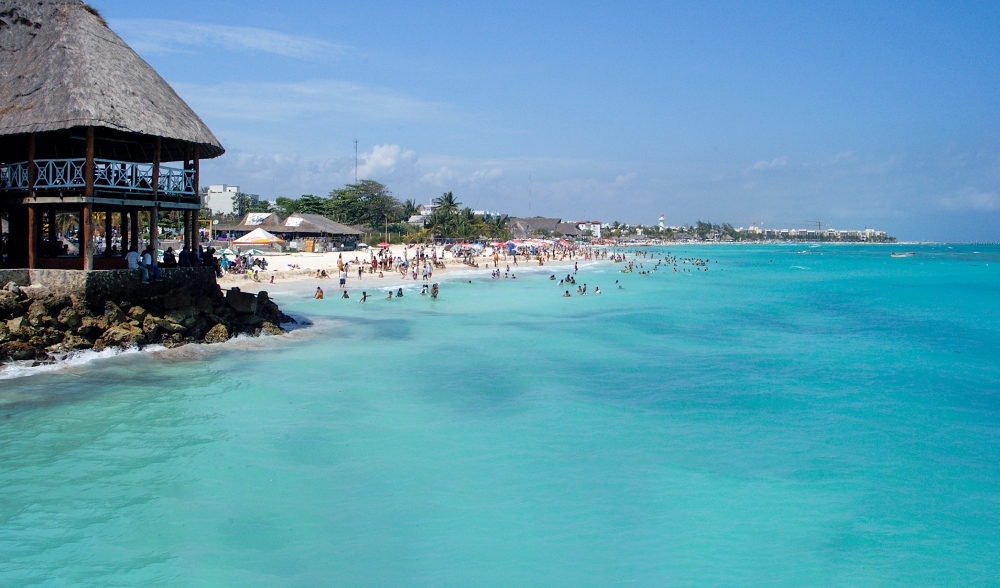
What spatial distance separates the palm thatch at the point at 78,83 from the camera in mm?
13758

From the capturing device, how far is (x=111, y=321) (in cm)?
1425

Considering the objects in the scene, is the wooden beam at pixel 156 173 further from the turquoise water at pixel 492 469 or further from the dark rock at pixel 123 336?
the turquoise water at pixel 492 469

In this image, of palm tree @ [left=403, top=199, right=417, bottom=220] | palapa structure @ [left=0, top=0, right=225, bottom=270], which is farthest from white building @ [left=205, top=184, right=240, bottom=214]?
palapa structure @ [left=0, top=0, right=225, bottom=270]

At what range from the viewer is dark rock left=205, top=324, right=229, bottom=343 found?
51.3 ft

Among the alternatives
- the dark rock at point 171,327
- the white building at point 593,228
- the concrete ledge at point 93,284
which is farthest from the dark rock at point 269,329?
the white building at point 593,228

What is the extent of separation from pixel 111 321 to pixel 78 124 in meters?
4.05

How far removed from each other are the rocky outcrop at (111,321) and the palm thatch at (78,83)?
350cm

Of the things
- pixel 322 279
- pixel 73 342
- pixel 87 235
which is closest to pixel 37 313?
pixel 73 342

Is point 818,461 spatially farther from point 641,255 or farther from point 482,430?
point 641,255

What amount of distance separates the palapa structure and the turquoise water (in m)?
3.90

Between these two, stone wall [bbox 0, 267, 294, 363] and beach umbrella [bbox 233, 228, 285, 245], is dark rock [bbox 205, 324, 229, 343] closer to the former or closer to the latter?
stone wall [bbox 0, 267, 294, 363]

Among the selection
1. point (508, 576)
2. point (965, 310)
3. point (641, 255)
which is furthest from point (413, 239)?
point (508, 576)

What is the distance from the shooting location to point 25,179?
48.6 feet

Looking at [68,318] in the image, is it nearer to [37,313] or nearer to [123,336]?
[37,313]
